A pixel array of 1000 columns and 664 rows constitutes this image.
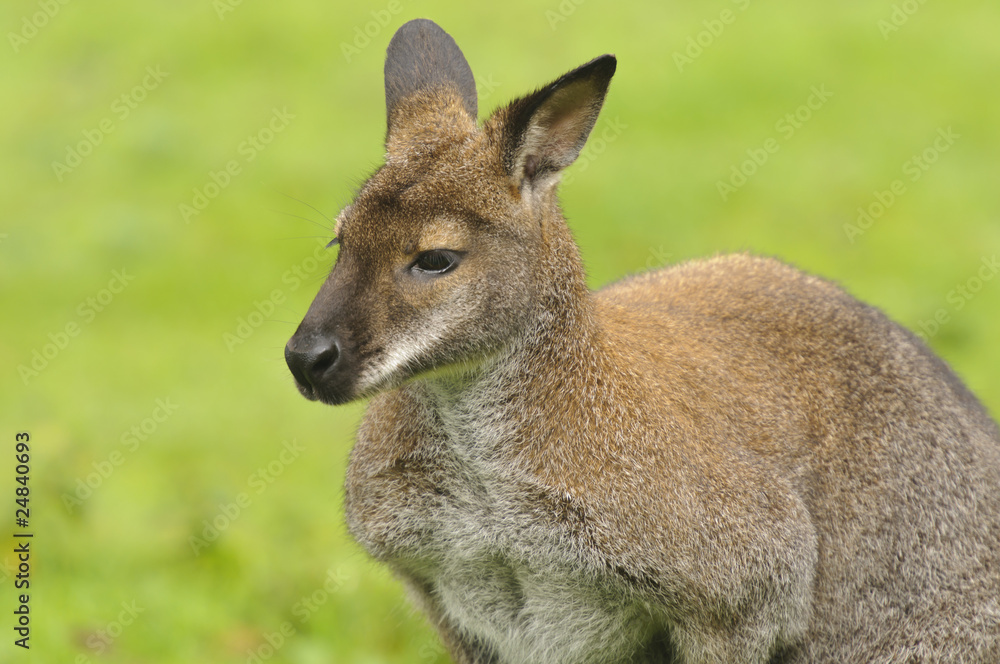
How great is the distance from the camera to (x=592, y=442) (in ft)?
16.5

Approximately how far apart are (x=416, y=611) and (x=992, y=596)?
2.75 metres

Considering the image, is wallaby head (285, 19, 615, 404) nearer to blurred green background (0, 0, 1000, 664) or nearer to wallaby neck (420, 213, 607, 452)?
wallaby neck (420, 213, 607, 452)

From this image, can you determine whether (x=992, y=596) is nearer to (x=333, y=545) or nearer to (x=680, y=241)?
(x=333, y=545)

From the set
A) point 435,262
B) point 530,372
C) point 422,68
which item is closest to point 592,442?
point 530,372

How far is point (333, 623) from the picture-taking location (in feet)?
23.3

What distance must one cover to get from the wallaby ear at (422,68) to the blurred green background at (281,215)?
3065 millimetres

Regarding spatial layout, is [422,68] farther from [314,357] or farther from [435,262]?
[314,357]

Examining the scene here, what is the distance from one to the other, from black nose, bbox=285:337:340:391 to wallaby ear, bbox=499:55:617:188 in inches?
41.6

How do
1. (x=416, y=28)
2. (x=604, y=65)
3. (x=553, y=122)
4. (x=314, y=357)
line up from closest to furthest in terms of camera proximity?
(x=314, y=357) < (x=604, y=65) < (x=553, y=122) < (x=416, y=28)

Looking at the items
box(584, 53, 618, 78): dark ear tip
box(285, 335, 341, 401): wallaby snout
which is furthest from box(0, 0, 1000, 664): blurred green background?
box(584, 53, 618, 78): dark ear tip

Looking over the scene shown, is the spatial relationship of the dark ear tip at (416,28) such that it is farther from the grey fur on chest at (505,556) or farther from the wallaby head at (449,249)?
the grey fur on chest at (505,556)

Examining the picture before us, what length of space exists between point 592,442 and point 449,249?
102 cm

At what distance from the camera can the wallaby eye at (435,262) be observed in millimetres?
4711

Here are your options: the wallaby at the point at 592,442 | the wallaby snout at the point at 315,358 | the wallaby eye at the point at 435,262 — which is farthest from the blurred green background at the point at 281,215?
the wallaby eye at the point at 435,262
